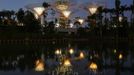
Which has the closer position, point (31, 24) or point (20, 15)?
point (31, 24)

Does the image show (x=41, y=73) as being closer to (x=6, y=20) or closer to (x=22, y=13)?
(x=6, y=20)

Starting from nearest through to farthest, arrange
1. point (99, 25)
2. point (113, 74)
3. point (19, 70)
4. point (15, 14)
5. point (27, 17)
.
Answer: point (113, 74), point (19, 70), point (99, 25), point (27, 17), point (15, 14)

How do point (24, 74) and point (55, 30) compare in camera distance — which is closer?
point (24, 74)

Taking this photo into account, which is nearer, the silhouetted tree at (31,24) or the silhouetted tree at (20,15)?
the silhouetted tree at (31,24)

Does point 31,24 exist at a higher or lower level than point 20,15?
lower

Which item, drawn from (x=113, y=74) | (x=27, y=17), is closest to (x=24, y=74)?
(x=113, y=74)

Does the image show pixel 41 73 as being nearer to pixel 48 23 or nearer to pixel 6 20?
pixel 6 20

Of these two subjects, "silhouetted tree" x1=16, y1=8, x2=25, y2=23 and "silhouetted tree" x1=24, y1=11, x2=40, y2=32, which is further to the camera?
"silhouetted tree" x1=16, y1=8, x2=25, y2=23

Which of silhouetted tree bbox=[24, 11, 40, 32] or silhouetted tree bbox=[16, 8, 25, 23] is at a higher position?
silhouetted tree bbox=[16, 8, 25, 23]

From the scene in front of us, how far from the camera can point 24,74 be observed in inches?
1086

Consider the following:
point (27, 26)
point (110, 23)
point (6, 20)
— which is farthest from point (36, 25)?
point (110, 23)

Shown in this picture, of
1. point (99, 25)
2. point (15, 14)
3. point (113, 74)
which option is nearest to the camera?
point (113, 74)

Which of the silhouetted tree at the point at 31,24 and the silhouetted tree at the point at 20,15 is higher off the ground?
the silhouetted tree at the point at 20,15

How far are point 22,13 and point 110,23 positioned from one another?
29203mm
